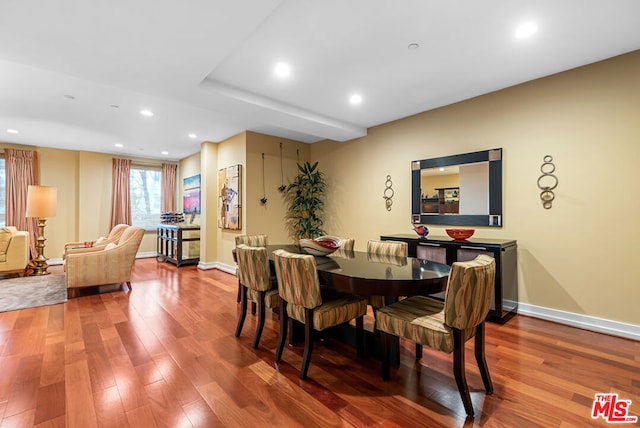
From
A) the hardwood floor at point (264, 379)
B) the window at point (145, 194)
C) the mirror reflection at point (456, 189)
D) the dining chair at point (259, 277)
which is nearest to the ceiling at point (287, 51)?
the mirror reflection at point (456, 189)

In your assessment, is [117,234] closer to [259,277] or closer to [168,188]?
[168,188]

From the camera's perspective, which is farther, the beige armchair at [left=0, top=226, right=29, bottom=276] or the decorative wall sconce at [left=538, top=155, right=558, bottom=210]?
the beige armchair at [left=0, top=226, right=29, bottom=276]

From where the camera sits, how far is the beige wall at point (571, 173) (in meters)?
2.78

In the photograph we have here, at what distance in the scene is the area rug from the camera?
12.2 feet

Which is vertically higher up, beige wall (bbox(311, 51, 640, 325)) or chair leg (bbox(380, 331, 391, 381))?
beige wall (bbox(311, 51, 640, 325))

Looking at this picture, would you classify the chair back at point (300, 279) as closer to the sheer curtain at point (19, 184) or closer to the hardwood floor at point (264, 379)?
the hardwood floor at point (264, 379)

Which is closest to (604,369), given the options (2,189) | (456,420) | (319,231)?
(456,420)

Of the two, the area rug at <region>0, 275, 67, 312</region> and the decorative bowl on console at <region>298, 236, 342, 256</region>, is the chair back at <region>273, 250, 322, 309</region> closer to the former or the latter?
the decorative bowl on console at <region>298, 236, 342, 256</region>

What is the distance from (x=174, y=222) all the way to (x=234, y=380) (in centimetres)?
610

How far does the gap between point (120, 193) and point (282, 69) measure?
628 cm

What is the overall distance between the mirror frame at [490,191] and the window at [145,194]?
6861mm

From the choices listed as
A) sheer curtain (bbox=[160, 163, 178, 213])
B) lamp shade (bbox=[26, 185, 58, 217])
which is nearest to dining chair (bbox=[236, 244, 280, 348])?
lamp shade (bbox=[26, 185, 58, 217])

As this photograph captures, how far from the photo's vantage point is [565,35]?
245 centimetres

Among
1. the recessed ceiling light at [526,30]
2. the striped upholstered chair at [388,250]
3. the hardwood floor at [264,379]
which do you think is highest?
the recessed ceiling light at [526,30]
